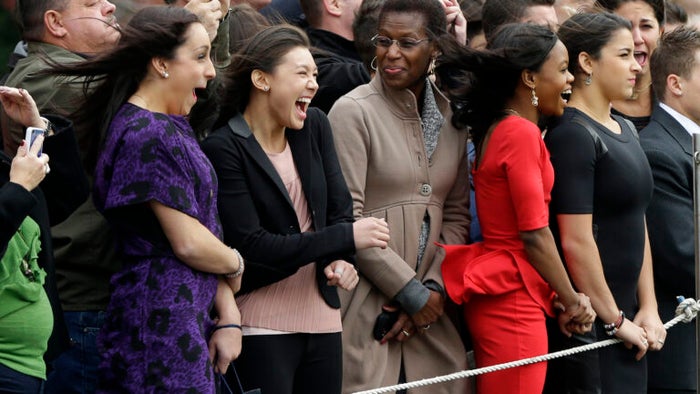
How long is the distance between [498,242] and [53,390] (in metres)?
1.87

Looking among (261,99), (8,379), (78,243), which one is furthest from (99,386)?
(261,99)

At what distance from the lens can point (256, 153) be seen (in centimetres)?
473

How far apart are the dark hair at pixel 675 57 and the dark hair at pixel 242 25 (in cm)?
203

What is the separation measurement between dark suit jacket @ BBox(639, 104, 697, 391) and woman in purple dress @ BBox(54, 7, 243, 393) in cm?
228

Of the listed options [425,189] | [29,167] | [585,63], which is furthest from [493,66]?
[29,167]

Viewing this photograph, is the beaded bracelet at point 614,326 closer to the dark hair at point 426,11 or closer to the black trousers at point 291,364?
the black trousers at point 291,364

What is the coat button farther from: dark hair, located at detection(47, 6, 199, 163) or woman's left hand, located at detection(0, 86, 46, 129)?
woman's left hand, located at detection(0, 86, 46, 129)

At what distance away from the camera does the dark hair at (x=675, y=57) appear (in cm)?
628

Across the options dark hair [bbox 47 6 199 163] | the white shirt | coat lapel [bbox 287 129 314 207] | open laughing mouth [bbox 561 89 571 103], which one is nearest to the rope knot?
the white shirt

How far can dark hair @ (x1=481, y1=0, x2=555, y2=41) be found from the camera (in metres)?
6.25

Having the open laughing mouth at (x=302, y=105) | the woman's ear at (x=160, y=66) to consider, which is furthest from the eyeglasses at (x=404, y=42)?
the woman's ear at (x=160, y=66)

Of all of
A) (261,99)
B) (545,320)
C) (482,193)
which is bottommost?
(545,320)

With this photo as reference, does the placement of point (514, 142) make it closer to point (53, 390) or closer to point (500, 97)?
point (500, 97)

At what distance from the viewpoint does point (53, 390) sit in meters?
4.74
